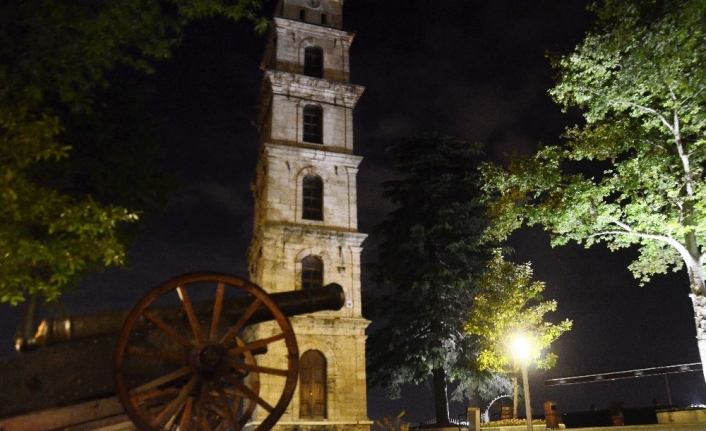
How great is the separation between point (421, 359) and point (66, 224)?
60.7 ft

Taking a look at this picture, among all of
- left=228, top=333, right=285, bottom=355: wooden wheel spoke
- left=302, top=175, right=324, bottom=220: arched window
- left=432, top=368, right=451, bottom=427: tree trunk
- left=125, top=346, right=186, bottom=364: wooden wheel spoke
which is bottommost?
left=432, top=368, right=451, bottom=427: tree trunk

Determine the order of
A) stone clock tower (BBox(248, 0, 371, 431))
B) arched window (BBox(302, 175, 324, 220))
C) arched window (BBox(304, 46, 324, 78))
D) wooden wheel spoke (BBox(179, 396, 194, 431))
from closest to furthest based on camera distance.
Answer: wooden wheel spoke (BBox(179, 396, 194, 431))
stone clock tower (BBox(248, 0, 371, 431))
arched window (BBox(302, 175, 324, 220))
arched window (BBox(304, 46, 324, 78))

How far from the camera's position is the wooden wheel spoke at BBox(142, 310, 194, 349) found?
7129 millimetres

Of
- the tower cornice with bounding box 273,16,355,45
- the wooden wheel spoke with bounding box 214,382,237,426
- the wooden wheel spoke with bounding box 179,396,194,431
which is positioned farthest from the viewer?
the tower cornice with bounding box 273,16,355,45

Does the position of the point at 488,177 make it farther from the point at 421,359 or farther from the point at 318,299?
the point at 421,359

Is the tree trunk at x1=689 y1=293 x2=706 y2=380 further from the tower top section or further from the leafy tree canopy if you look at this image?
the tower top section

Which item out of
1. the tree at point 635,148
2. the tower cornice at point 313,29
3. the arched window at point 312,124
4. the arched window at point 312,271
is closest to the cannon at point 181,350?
the tree at point 635,148

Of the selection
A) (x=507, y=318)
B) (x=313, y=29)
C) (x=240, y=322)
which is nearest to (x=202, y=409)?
(x=240, y=322)

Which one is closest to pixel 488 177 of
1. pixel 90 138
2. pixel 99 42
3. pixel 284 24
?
pixel 99 42

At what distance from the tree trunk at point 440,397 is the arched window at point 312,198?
9101mm

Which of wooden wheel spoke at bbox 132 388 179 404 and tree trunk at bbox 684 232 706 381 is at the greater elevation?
tree trunk at bbox 684 232 706 381

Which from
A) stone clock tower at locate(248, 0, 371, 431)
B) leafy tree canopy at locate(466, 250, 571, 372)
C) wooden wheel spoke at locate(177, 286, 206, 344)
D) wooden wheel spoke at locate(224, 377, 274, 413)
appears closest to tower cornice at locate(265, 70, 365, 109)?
stone clock tower at locate(248, 0, 371, 431)

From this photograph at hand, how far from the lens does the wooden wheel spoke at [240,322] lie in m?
7.48

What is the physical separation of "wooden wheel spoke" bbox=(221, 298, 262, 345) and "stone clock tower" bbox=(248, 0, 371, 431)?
14.1 m
